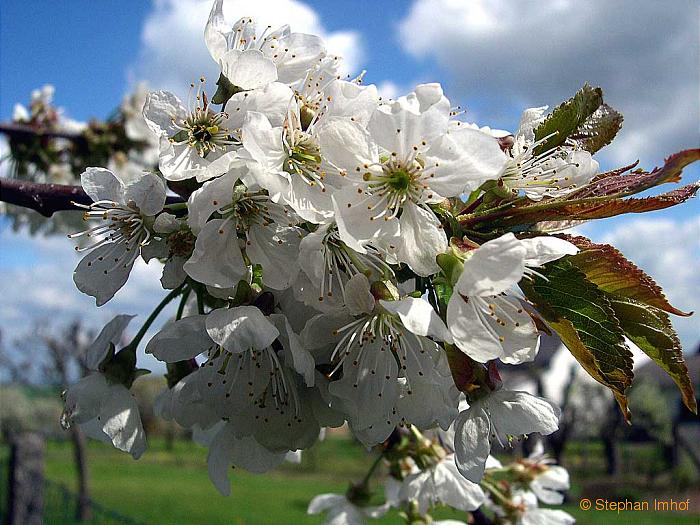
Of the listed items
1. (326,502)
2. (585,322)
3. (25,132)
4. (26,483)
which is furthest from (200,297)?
(26,483)

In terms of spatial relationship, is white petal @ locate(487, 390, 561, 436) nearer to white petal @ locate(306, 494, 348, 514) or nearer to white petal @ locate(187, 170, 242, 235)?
white petal @ locate(187, 170, 242, 235)

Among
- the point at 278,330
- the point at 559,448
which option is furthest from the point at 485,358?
the point at 559,448

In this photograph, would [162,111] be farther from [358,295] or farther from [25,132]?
[25,132]

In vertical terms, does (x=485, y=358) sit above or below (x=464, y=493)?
above

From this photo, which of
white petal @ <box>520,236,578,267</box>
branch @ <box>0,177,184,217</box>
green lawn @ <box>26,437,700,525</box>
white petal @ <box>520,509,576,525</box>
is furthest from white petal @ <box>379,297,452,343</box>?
green lawn @ <box>26,437,700,525</box>

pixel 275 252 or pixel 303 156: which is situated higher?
pixel 303 156

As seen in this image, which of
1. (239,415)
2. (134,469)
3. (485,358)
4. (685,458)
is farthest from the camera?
(134,469)

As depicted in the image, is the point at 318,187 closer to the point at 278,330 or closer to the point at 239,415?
the point at 278,330
